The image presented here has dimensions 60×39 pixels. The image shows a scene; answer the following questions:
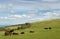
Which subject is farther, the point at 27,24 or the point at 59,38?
the point at 27,24

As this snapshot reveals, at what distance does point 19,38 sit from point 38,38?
540cm

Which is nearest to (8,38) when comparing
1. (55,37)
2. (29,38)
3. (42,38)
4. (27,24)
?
(29,38)

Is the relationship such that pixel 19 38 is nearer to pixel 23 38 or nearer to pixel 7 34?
pixel 23 38

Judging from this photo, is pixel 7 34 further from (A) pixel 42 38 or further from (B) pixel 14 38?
(A) pixel 42 38

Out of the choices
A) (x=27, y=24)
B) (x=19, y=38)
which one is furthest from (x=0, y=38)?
(x=27, y=24)

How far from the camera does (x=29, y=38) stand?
154ft

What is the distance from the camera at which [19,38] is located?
46812mm

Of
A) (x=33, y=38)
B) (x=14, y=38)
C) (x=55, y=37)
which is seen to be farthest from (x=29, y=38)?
(x=55, y=37)

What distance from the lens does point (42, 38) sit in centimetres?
4678

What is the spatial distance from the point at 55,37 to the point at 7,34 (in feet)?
52.5

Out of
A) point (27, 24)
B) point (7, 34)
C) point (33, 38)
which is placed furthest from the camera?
point (27, 24)

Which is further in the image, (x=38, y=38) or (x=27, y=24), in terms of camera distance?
(x=27, y=24)

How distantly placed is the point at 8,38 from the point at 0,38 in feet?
→ 8.97

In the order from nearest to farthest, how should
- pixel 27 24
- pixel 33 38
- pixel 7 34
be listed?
1. pixel 33 38
2. pixel 7 34
3. pixel 27 24
